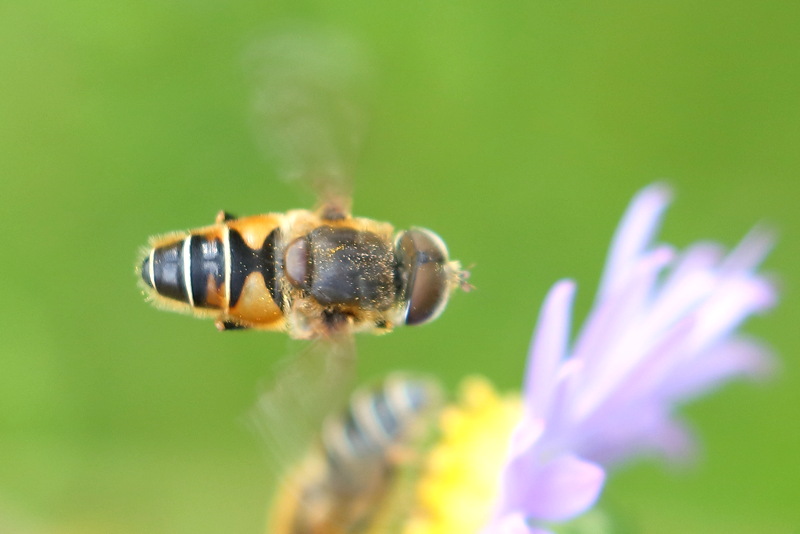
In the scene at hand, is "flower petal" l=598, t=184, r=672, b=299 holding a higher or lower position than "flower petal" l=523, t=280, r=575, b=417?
higher

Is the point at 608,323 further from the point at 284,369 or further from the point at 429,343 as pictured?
the point at 429,343

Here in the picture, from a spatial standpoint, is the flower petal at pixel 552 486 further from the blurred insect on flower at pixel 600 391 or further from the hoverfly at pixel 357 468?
the hoverfly at pixel 357 468

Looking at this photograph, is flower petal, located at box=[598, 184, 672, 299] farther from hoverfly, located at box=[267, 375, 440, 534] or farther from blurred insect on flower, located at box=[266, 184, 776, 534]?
hoverfly, located at box=[267, 375, 440, 534]

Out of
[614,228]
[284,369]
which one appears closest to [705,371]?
[284,369]

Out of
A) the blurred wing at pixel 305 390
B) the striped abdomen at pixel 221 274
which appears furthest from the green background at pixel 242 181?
the striped abdomen at pixel 221 274

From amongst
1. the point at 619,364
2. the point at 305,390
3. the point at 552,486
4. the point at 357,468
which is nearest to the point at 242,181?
the point at 357,468

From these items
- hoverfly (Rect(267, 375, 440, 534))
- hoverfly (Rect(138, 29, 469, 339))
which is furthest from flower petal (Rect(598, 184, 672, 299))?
hoverfly (Rect(267, 375, 440, 534))

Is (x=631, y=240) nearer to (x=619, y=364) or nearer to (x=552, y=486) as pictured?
(x=619, y=364)

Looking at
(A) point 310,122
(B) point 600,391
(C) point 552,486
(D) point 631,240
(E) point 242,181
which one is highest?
(E) point 242,181
